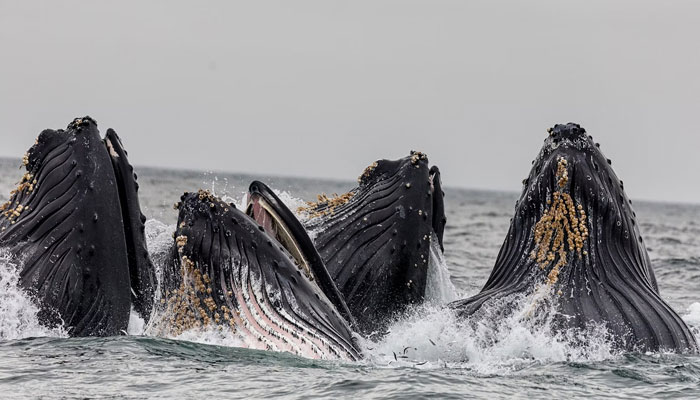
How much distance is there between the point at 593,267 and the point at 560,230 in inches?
17.3

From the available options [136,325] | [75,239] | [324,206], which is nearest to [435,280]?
[324,206]

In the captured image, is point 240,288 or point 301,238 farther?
point 301,238

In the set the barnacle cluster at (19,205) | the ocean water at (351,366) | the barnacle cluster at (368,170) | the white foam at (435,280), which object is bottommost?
the ocean water at (351,366)

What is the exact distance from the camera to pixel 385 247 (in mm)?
11109

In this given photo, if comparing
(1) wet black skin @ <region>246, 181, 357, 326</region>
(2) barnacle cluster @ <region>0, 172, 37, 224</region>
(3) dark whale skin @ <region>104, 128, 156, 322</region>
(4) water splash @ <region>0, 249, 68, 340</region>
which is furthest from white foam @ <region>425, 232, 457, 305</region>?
(2) barnacle cluster @ <region>0, 172, 37, 224</region>

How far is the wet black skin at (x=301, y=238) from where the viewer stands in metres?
9.51

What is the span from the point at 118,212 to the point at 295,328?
1.76 metres

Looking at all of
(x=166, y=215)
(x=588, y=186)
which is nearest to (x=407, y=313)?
(x=588, y=186)

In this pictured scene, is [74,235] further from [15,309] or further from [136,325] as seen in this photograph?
[136,325]

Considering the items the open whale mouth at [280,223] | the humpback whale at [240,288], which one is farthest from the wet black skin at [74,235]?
the open whale mouth at [280,223]

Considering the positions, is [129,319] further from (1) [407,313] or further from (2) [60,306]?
(1) [407,313]

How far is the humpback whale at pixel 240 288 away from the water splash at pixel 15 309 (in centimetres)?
105

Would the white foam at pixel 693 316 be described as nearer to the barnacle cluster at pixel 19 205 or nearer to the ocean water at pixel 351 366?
the ocean water at pixel 351 366

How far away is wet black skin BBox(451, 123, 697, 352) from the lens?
31.9 ft
